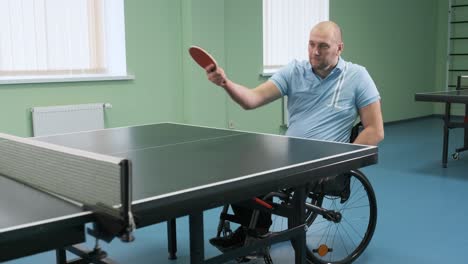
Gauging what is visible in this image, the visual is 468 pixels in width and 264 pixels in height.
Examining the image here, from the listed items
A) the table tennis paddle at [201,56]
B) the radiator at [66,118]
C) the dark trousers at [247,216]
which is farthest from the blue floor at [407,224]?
the radiator at [66,118]

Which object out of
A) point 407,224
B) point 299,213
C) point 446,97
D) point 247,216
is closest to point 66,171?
point 299,213

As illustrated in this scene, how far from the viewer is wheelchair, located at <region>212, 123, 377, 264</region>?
7.79ft

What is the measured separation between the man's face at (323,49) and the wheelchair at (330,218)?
36cm

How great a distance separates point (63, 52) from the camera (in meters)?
4.63

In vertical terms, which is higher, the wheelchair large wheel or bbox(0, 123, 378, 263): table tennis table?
bbox(0, 123, 378, 263): table tennis table

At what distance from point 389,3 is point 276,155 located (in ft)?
22.3

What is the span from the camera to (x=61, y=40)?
4.60 metres

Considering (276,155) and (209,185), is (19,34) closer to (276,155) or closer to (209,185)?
(276,155)

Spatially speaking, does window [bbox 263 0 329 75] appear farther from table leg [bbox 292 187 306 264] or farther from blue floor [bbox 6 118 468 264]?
table leg [bbox 292 187 306 264]

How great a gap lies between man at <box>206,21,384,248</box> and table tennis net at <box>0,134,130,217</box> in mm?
1193

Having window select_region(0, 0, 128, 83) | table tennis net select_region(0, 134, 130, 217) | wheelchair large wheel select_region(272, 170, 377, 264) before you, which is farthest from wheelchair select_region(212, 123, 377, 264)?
window select_region(0, 0, 128, 83)

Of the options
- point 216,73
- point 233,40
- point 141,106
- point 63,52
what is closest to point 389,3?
point 233,40

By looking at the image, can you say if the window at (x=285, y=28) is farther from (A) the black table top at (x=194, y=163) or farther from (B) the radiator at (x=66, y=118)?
(A) the black table top at (x=194, y=163)

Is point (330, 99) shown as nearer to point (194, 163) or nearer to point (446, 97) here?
point (194, 163)
